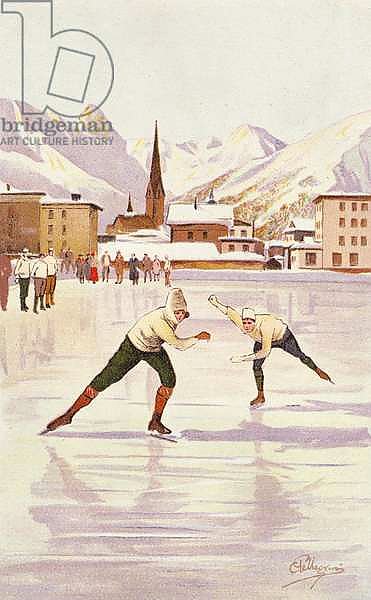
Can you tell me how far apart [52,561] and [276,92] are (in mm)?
2238

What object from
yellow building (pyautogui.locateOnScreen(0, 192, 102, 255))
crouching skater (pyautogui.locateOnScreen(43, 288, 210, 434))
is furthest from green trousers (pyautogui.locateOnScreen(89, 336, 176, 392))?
yellow building (pyautogui.locateOnScreen(0, 192, 102, 255))

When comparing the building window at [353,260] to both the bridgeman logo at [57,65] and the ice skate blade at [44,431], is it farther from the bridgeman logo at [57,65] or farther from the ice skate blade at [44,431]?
the ice skate blade at [44,431]

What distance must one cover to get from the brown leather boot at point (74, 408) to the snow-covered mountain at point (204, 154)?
3.52 feet

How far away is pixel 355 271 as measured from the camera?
363cm

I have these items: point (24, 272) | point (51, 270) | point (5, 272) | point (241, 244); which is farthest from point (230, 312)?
point (5, 272)

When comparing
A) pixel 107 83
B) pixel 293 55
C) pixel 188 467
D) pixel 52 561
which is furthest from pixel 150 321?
pixel 293 55

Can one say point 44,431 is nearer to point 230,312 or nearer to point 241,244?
point 230,312

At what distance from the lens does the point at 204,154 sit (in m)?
3.53

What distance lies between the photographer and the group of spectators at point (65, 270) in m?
3.48

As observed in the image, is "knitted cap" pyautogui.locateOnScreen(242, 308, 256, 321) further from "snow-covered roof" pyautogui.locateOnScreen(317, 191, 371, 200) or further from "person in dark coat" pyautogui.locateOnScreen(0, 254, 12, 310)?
"person in dark coat" pyautogui.locateOnScreen(0, 254, 12, 310)

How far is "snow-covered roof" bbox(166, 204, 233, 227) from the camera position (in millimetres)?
3416

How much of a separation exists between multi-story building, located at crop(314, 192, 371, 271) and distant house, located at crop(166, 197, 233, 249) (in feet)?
1.49

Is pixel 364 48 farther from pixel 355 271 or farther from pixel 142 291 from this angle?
pixel 142 291

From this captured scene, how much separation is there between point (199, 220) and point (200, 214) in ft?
0.86
